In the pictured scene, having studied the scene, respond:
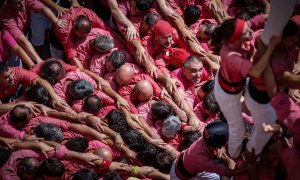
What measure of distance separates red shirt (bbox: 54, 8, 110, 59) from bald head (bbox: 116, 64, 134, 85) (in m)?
0.69

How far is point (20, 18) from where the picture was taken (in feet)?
18.2

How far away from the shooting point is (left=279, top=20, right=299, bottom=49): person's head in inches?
126

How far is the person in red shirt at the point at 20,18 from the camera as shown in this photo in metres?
5.36

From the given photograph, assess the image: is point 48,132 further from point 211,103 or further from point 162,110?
point 211,103

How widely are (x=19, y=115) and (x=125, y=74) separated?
1.10m

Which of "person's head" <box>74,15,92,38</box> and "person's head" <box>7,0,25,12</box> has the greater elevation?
"person's head" <box>7,0,25,12</box>

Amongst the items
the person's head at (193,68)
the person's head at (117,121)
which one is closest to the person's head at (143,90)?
the person's head at (117,121)

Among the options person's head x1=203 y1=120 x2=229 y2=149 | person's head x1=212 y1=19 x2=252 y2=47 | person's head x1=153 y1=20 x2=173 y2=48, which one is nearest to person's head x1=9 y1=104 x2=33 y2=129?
person's head x1=153 y1=20 x2=173 y2=48

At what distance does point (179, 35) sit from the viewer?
555cm

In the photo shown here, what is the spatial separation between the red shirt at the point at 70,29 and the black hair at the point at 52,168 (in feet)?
5.34

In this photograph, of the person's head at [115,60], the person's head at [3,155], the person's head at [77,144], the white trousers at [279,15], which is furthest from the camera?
the person's head at [115,60]

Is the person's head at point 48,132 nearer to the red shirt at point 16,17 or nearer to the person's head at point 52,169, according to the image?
the person's head at point 52,169

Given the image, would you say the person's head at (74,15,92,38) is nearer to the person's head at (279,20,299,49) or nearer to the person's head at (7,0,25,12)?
the person's head at (7,0,25,12)

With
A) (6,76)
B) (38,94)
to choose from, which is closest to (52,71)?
(38,94)
